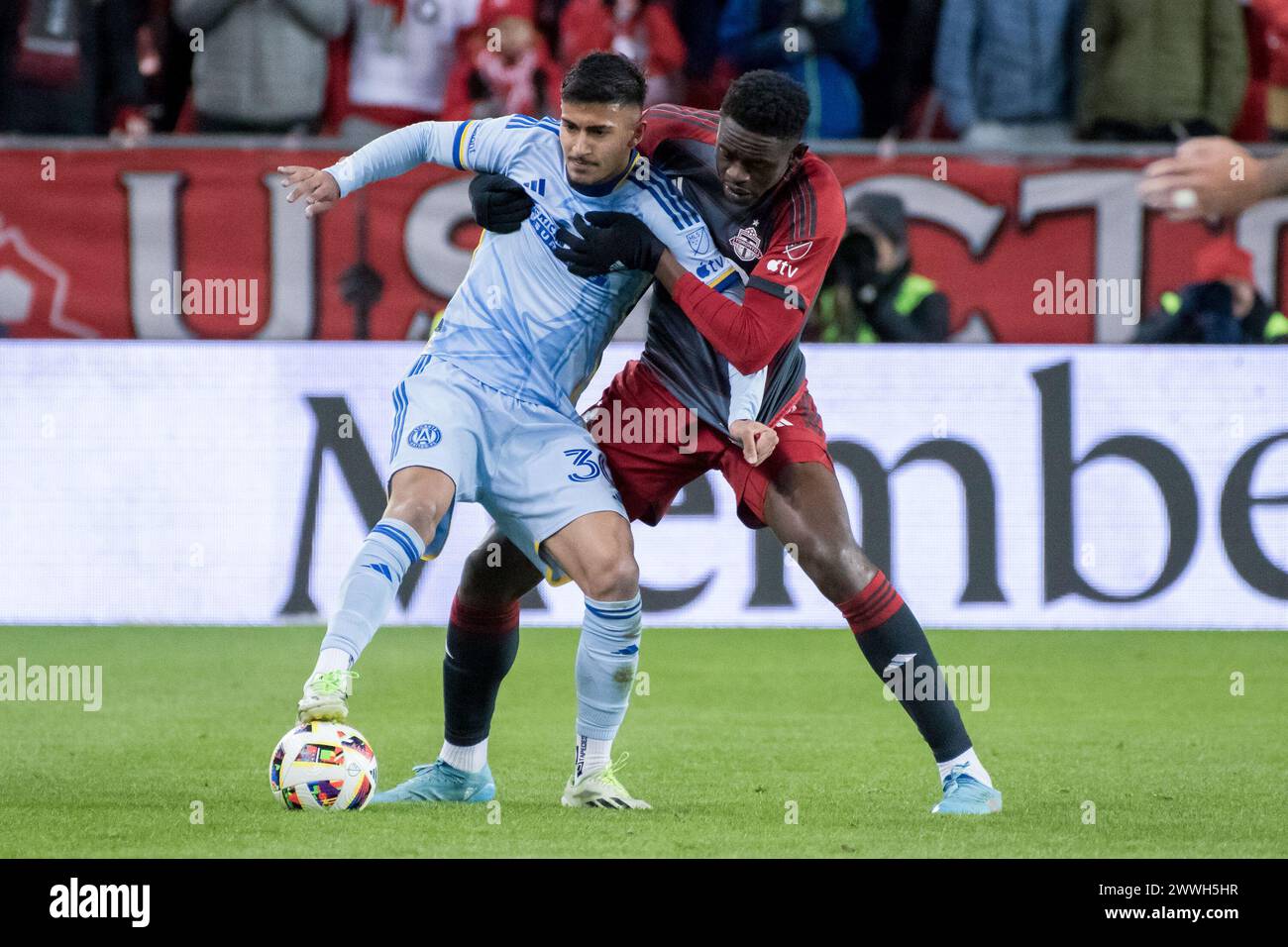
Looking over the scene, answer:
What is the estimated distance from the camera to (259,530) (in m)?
9.32

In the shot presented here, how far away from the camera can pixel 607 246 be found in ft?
18.1

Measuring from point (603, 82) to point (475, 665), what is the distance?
174 centimetres

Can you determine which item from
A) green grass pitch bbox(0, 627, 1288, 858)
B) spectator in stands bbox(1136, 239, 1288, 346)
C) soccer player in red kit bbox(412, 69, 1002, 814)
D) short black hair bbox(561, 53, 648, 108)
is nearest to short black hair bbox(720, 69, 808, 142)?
soccer player in red kit bbox(412, 69, 1002, 814)

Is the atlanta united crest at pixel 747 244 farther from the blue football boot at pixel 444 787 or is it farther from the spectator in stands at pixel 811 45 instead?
the spectator in stands at pixel 811 45

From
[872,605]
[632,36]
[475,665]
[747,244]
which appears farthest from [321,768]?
[632,36]

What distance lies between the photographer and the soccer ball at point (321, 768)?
5004 millimetres

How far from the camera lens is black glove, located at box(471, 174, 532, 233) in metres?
5.75

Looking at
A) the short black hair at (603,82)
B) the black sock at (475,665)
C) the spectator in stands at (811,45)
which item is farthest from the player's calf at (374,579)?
the spectator in stands at (811,45)

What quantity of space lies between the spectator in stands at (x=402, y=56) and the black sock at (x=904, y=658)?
232 inches

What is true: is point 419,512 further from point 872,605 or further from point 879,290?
point 879,290

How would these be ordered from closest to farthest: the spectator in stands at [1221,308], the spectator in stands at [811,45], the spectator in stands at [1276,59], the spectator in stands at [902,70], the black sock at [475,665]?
the black sock at [475,665] < the spectator in stands at [1221,308] < the spectator in stands at [811,45] < the spectator in stands at [1276,59] < the spectator in stands at [902,70]

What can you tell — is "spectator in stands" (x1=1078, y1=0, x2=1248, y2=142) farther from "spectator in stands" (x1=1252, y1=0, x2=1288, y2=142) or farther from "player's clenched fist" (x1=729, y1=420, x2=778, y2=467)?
"player's clenched fist" (x1=729, y1=420, x2=778, y2=467)

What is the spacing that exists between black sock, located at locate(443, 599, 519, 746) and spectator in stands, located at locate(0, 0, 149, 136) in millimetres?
5847

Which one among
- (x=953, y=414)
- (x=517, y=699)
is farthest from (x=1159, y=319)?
(x=517, y=699)
